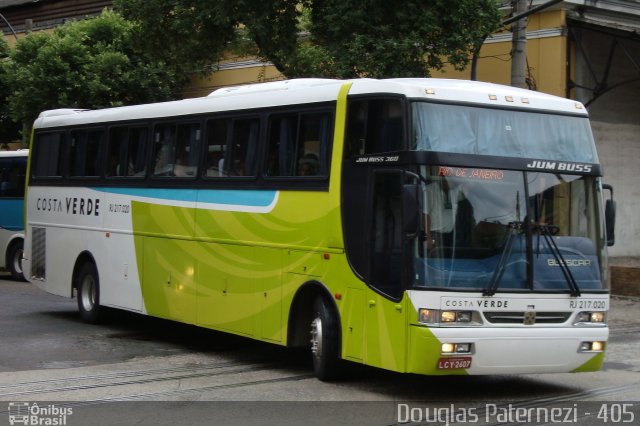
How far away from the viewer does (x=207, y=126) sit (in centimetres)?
1314

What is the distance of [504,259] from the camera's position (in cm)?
961

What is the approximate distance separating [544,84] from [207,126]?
457 inches

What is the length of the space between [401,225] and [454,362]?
1.45 meters

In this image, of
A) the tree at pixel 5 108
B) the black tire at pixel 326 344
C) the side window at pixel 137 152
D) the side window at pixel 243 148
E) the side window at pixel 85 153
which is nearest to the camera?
the black tire at pixel 326 344

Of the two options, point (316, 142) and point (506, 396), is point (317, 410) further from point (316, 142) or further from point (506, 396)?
point (316, 142)

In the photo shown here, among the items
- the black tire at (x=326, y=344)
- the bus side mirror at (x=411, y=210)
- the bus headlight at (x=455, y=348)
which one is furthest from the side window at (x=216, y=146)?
the bus headlight at (x=455, y=348)

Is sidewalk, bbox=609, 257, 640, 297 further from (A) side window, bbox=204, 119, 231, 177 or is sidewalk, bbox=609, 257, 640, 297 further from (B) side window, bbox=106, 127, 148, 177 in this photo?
(A) side window, bbox=204, 119, 231, 177

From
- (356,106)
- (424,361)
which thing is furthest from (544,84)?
(424,361)

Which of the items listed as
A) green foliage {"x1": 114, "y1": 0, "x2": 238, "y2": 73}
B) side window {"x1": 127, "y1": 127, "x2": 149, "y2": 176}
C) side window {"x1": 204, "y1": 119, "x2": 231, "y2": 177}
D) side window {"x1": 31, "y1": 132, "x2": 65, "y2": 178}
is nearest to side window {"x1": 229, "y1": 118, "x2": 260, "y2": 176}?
side window {"x1": 204, "y1": 119, "x2": 231, "y2": 177}

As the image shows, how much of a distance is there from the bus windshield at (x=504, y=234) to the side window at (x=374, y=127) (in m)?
0.62

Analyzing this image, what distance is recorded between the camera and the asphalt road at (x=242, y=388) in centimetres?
903

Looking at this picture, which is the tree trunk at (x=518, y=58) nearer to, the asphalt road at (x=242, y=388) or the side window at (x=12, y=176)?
the asphalt road at (x=242, y=388)

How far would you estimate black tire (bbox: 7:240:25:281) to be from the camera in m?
24.9

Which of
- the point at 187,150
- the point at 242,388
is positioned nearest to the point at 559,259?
the point at 242,388
